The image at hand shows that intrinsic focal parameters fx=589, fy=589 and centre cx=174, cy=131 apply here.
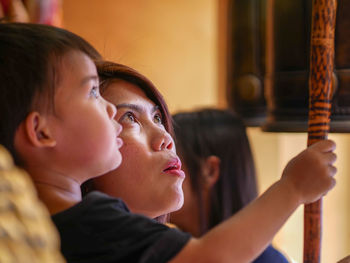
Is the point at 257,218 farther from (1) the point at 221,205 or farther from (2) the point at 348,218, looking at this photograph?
(2) the point at 348,218

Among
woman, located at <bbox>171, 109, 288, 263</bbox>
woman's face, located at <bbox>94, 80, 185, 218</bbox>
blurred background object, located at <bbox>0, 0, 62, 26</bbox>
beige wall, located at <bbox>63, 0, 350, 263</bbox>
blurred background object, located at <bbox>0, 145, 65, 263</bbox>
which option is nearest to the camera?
blurred background object, located at <bbox>0, 145, 65, 263</bbox>

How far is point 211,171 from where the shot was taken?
3.83 feet

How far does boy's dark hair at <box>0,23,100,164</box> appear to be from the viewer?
43cm

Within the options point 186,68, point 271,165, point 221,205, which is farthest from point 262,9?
point 186,68

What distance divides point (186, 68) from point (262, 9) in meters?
0.86

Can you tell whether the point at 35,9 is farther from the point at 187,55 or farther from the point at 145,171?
the point at 187,55

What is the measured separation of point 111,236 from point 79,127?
87mm

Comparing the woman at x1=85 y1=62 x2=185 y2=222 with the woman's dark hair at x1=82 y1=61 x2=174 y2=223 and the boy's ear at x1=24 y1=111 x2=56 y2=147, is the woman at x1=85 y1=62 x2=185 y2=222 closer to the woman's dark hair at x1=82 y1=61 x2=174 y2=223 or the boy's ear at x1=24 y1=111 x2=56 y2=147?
the woman's dark hair at x1=82 y1=61 x2=174 y2=223

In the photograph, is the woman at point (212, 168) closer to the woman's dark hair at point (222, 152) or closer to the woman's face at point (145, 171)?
the woman's dark hair at point (222, 152)

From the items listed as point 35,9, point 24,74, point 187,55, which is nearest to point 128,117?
point 24,74

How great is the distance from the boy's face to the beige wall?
829 mm

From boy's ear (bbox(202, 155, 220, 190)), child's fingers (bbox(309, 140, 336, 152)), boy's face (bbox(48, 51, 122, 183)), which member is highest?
boy's face (bbox(48, 51, 122, 183))

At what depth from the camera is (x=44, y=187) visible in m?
0.44

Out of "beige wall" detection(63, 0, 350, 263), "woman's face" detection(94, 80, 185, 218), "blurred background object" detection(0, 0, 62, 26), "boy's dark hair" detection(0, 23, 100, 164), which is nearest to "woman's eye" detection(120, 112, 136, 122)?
"woman's face" detection(94, 80, 185, 218)
